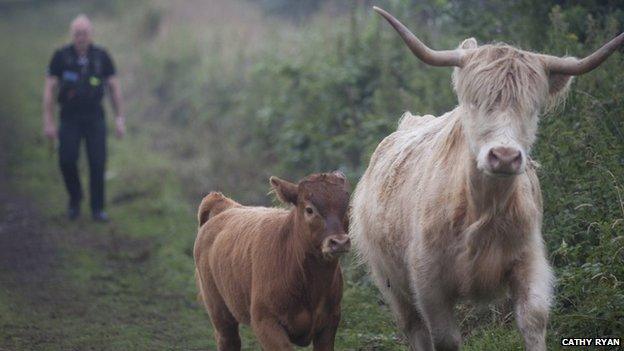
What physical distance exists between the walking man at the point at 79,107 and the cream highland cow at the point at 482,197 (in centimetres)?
690

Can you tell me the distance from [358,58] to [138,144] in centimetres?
534

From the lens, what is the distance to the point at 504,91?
5.43 metres

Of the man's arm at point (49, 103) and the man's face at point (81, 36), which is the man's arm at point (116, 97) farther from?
the man's arm at point (49, 103)

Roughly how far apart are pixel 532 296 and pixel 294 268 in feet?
4.88

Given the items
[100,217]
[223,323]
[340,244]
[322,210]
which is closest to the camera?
[340,244]

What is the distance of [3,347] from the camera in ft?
24.4

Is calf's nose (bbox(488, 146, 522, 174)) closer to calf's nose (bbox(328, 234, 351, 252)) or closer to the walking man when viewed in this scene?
calf's nose (bbox(328, 234, 351, 252))

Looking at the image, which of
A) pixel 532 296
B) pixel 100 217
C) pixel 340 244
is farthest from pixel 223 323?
pixel 100 217

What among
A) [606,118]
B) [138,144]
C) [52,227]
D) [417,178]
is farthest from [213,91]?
[417,178]

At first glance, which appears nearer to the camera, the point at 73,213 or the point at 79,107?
the point at 79,107

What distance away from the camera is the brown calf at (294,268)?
19.7 ft

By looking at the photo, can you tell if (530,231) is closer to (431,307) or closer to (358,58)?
(431,307)

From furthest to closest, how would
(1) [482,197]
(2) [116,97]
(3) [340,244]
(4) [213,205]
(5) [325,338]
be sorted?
(2) [116,97]
(4) [213,205]
(5) [325,338]
(3) [340,244]
(1) [482,197]

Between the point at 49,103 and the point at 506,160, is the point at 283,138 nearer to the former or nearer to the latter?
the point at 49,103
